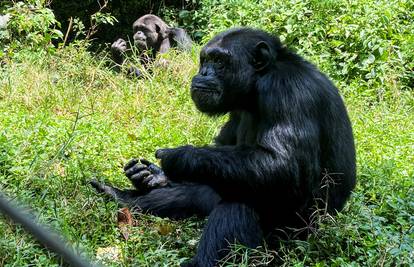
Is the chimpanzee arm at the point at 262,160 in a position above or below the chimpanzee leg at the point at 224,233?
above

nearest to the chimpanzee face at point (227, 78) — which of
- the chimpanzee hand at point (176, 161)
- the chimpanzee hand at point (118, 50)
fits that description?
the chimpanzee hand at point (176, 161)

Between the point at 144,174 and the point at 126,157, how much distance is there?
876mm

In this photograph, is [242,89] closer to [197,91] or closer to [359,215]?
[197,91]

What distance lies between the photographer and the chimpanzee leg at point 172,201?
5066 mm

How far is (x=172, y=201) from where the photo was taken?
16.8 feet

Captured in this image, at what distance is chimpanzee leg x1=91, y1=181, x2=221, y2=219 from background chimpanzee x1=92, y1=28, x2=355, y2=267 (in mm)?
624

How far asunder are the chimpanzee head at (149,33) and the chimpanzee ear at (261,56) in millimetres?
7009

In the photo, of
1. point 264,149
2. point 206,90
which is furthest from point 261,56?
point 264,149

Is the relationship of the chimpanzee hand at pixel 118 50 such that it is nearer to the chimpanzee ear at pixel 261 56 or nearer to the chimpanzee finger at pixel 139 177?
the chimpanzee finger at pixel 139 177

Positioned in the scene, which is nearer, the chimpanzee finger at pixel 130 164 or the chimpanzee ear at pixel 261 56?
the chimpanzee ear at pixel 261 56

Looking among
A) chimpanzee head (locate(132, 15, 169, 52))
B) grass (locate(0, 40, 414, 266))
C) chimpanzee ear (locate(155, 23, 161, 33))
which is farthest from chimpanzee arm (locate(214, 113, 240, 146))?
chimpanzee ear (locate(155, 23, 161, 33))

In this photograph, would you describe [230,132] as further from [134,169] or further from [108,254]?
[108,254]

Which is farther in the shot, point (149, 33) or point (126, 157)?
point (149, 33)

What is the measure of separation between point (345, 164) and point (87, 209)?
1.89 metres
